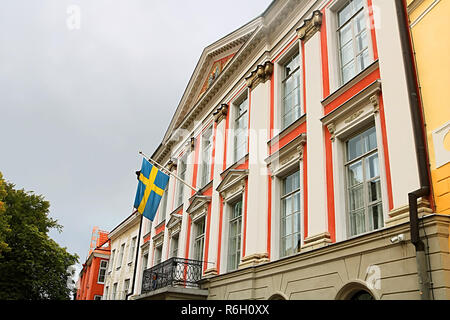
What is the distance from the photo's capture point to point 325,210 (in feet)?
32.4

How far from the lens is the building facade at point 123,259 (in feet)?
94.1

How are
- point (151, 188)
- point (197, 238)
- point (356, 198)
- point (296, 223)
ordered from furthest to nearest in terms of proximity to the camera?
point (197, 238) → point (151, 188) → point (296, 223) → point (356, 198)

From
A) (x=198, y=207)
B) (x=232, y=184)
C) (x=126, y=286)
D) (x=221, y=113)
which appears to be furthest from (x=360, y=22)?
(x=126, y=286)

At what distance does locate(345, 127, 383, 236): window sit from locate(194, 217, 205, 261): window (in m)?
8.26

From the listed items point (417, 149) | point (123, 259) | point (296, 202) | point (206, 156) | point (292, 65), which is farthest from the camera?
point (123, 259)

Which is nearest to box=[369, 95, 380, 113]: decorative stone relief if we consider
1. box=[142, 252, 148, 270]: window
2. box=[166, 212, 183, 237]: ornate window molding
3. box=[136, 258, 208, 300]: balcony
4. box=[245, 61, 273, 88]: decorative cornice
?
box=[245, 61, 273, 88]: decorative cornice

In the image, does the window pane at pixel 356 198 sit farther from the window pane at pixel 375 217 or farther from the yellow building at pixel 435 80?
the yellow building at pixel 435 80

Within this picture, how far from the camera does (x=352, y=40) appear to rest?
432 inches

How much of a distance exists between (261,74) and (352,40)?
4.20 meters

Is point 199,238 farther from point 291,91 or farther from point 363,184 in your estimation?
point 363,184

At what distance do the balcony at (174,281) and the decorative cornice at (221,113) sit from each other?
5686 millimetres

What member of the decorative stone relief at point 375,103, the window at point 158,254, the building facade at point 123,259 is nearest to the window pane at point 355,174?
the decorative stone relief at point 375,103

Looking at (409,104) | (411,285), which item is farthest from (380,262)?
(409,104)
